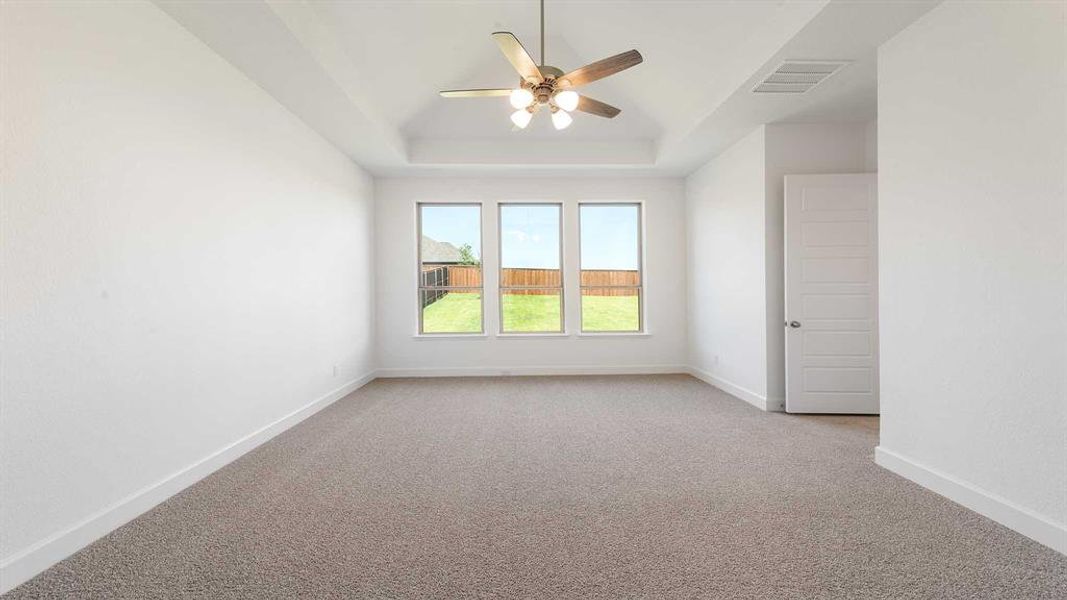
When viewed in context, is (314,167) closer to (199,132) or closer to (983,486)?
(199,132)

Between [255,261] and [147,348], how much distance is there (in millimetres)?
1083

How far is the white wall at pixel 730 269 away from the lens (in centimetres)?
430

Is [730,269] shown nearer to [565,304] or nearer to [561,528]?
[565,304]

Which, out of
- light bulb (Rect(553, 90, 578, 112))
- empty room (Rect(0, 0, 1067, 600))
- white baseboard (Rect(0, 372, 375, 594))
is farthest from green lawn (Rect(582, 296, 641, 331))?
white baseboard (Rect(0, 372, 375, 594))

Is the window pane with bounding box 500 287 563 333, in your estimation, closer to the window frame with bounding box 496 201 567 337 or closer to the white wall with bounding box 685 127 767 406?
the window frame with bounding box 496 201 567 337

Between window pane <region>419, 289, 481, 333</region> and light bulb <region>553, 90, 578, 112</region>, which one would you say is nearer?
light bulb <region>553, 90, 578, 112</region>

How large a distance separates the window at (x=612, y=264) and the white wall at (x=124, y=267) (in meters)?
3.87

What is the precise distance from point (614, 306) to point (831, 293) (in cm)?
274

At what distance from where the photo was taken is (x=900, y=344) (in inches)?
105

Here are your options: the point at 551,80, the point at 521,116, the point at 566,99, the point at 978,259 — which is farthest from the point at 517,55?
the point at 978,259

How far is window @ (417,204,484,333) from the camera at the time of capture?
6.12 m

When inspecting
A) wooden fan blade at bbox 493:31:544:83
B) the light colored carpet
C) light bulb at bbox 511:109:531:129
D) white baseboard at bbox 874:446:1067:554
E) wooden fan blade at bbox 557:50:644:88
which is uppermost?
wooden fan blade at bbox 493:31:544:83

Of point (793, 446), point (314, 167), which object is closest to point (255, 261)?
point (314, 167)

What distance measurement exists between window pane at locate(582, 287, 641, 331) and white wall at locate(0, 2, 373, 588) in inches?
153
